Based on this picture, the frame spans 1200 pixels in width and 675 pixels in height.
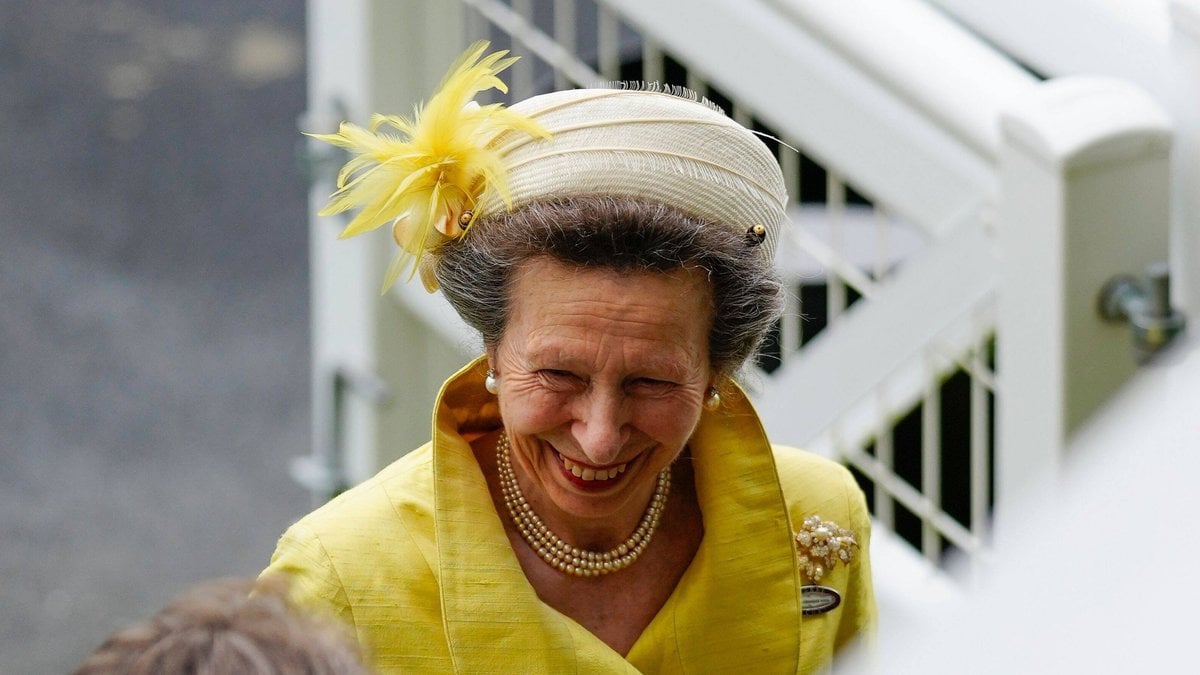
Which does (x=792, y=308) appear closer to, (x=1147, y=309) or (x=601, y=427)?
(x=1147, y=309)

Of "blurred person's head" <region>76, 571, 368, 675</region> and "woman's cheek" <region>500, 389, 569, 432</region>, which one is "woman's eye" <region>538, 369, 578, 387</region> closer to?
"woman's cheek" <region>500, 389, 569, 432</region>

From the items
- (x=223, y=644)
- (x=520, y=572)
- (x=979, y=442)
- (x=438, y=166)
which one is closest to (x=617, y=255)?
(x=438, y=166)

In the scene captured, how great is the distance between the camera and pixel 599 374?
1.96m

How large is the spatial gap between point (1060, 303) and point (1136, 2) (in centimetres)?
48

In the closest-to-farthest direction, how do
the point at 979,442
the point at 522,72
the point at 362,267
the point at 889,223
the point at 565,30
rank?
1. the point at 979,442
2. the point at 565,30
3. the point at 522,72
4. the point at 889,223
5. the point at 362,267

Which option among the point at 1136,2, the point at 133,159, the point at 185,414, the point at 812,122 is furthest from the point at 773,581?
the point at 133,159

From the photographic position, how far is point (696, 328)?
2014mm

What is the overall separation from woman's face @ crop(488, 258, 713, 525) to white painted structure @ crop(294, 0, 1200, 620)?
0.28 metres

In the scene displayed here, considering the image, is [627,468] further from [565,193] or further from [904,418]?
[904,418]

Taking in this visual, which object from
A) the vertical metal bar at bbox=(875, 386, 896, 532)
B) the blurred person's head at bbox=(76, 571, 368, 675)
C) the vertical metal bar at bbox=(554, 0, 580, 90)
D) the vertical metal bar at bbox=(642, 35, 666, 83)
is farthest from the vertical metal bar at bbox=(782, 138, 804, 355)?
the blurred person's head at bbox=(76, 571, 368, 675)

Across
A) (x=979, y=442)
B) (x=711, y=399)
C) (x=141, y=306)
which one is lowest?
(x=141, y=306)

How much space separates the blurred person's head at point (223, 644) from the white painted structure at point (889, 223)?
103 centimetres

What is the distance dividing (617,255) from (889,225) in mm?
2787

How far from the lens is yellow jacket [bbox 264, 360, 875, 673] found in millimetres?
1971
